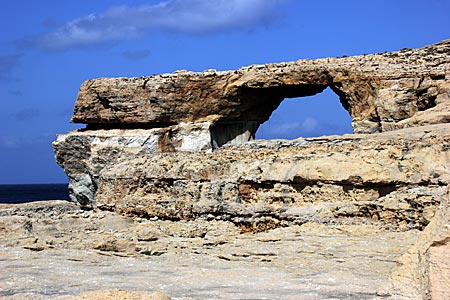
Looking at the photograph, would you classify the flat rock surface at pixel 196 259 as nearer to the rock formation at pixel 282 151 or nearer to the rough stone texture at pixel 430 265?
the rough stone texture at pixel 430 265

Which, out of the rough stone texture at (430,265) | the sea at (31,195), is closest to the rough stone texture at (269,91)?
the rough stone texture at (430,265)

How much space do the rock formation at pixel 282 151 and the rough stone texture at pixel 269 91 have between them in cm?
4

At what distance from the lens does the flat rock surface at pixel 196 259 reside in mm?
6473

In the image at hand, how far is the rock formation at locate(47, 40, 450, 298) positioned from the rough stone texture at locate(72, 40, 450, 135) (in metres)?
0.04

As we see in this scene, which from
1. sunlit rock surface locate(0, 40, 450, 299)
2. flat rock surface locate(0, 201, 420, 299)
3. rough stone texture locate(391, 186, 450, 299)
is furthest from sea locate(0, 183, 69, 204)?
rough stone texture locate(391, 186, 450, 299)

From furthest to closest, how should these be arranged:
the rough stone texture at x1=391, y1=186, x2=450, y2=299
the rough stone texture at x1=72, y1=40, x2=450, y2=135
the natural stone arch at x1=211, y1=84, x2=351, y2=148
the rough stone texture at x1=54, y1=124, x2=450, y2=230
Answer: the natural stone arch at x1=211, y1=84, x2=351, y2=148
the rough stone texture at x1=72, y1=40, x2=450, y2=135
the rough stone texture at x1=54, y1=124, x2=450, y2=230
the rough stone texture at x1=391, y1=186, x2=450, y2=299

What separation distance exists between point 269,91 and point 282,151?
42.0 feet

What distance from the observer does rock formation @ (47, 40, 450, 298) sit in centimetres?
1109

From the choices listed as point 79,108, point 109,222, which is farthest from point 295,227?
point 79,108

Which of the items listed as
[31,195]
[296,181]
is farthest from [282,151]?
[31,195]

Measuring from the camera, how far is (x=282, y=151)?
527 inches

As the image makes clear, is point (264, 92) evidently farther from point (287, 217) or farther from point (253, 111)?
point (287, 217)

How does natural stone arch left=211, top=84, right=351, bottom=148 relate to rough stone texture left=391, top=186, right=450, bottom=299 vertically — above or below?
above

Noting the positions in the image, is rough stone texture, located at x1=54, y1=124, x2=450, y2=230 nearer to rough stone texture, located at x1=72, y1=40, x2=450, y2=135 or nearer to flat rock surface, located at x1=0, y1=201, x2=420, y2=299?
flat rock surface, located at x1=0, y1=201, x2=420, y2=299
